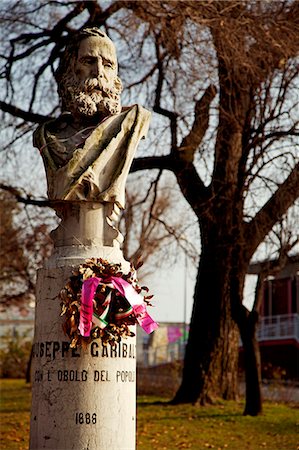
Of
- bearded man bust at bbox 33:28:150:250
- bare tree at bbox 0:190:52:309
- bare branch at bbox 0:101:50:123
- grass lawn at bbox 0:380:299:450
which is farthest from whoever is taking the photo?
bare tree at bbox 0:190:52:309

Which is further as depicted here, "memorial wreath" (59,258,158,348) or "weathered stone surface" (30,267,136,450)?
"memorial wreath" (59,258,158,348)

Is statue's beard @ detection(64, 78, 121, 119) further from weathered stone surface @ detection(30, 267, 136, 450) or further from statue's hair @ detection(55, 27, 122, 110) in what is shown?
weathered stone surface @ detection(30, 267, 136, 450)

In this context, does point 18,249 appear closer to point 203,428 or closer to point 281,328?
point 281,328

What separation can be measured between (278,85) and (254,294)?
14.2ft

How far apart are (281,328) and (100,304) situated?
31.6 metres

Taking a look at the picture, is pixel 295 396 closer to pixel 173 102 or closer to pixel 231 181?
pixel 231 181

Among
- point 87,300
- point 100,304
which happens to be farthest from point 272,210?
point 87,300

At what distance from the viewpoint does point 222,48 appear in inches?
573

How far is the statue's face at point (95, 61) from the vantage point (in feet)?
23.4

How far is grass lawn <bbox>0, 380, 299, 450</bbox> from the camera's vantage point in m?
12.9

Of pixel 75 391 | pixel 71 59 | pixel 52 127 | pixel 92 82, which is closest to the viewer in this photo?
pixel 75 391

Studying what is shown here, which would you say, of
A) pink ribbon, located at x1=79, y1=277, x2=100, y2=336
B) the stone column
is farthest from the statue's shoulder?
pink ribbon, located at x1=79, y1=277, x2=100, y2=336

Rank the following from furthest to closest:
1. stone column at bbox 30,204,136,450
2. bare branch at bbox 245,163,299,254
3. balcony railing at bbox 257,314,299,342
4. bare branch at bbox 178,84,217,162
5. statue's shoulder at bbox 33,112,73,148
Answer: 1. balcony railing at bbox 257,314,299,342
2. bare branch at bbox 178,84,217,162
3. bare branch at bbox 245,163,299,254
4. statue's shoulder at bbox 33,112,73,148
5. stone column at bbox 30,204,136,450

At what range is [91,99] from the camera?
7.14m
